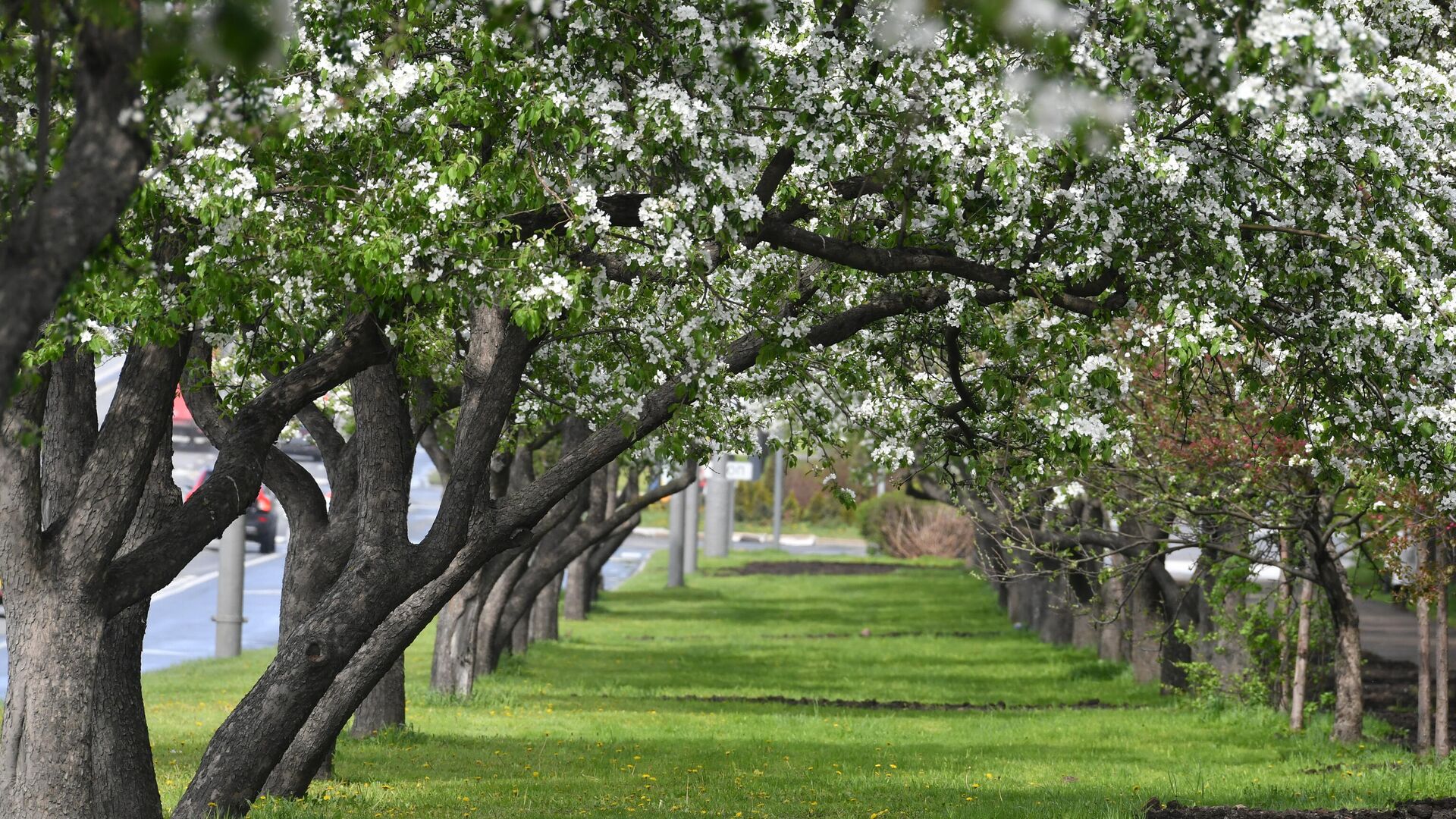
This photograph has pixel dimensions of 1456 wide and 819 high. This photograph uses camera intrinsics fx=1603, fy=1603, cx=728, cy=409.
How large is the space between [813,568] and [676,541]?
1269 cm

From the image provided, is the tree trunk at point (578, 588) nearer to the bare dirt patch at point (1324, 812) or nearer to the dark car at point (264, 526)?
the dark car at point (264, 526)

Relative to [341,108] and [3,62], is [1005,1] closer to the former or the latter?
[3,62]

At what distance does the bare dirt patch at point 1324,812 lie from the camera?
8820 millimetres

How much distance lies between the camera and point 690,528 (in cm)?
4538

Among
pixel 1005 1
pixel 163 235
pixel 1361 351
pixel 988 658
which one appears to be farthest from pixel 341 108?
pixel 988 658

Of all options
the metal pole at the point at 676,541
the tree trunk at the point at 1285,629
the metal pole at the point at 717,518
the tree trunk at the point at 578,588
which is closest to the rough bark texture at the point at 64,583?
the tree trunk at the point at 1285,629

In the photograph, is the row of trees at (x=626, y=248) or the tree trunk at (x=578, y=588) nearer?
the row of trees at (x=626, y=248)

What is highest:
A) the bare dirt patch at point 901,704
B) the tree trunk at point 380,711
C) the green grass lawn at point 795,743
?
the tree trunk at point 380,711

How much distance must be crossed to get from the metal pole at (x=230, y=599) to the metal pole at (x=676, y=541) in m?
17.1

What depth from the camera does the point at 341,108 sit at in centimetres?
716

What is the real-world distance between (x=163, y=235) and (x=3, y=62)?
3788mm

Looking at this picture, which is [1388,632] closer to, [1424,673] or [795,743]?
[1424,673]

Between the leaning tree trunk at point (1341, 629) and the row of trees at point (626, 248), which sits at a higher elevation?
the row of trees at point (626, 248)

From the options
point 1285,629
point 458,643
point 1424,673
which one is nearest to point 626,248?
point 1424,673
